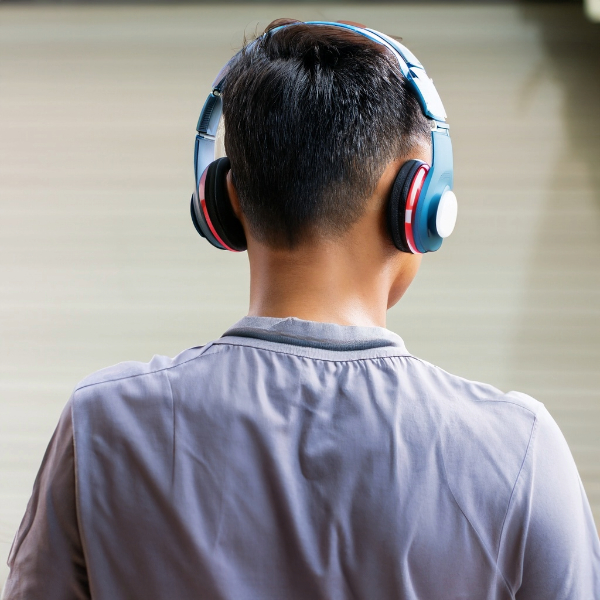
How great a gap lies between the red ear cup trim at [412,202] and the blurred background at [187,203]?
1172 millimetres

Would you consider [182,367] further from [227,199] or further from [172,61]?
[172,61]

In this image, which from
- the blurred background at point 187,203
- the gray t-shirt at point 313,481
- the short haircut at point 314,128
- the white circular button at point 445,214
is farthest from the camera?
the blurred background at point 187,203

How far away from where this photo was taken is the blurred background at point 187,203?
6.73ft

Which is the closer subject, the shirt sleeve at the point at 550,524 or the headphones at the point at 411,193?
the shirt sleeve at the point at 550,524

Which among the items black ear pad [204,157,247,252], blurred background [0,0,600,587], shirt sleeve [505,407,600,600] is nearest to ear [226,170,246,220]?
black ear pad [204,157,247,252]

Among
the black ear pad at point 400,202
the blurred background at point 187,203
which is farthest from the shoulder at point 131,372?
the blurred background at point 187,203

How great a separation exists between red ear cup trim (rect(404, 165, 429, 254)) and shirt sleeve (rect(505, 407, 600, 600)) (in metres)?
0.29

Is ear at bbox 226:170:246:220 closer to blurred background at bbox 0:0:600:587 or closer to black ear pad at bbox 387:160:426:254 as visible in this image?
black ear pad at bbox 387:160:426:254

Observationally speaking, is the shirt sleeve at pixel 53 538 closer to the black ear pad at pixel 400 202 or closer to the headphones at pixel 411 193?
the headphones at pixel 411 193

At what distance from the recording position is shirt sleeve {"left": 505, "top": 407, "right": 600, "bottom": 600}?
0.83m

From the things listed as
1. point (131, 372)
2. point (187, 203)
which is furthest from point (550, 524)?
point (187, 203)

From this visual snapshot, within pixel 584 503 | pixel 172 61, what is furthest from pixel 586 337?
pixel 172 61

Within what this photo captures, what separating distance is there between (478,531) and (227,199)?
62 centimetres

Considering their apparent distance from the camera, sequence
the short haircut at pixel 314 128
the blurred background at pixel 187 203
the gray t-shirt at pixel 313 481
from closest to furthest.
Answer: the gray t-shirt at pixel 313 481
the short haircut at pixel 314 128
the blurred background at pixel 187 203
